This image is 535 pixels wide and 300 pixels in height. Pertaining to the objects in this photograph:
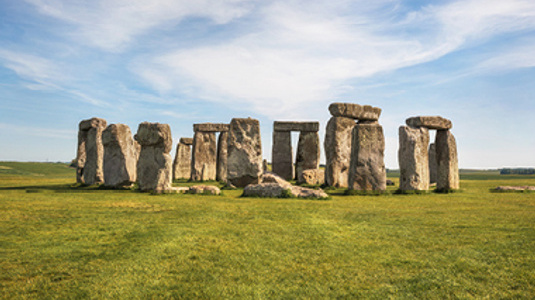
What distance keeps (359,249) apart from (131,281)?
291 cm

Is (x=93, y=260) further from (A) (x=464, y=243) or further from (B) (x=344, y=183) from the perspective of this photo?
(B) (x=344, y=183)

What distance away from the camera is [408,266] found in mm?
4211

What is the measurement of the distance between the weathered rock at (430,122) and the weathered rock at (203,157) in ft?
40.5

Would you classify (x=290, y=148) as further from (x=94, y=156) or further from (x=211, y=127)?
(x=94, y=156)

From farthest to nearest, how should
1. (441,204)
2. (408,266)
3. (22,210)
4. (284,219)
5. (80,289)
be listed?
1. (441,204)
2. (22,210)
3. (284,219)
4. (408,266)
5. (80,289)

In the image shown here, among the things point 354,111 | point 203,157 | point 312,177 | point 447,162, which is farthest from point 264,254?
point 203,157

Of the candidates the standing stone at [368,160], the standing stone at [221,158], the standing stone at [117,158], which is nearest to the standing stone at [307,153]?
the standing stone at [221,158]

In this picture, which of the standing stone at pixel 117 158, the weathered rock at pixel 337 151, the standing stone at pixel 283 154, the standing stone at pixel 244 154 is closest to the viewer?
the standing stone at pixel 117 158

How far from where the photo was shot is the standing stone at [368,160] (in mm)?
12992

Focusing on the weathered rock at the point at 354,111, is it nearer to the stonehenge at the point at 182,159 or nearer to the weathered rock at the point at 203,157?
the weathered rock at the point at 203,157

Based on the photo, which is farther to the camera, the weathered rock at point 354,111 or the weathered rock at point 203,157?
the weathered rock at point 203,157

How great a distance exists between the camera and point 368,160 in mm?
13023

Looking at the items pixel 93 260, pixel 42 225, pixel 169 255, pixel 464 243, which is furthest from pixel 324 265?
pixel 42 225

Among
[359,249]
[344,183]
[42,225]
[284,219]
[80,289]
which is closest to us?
[80,289]
